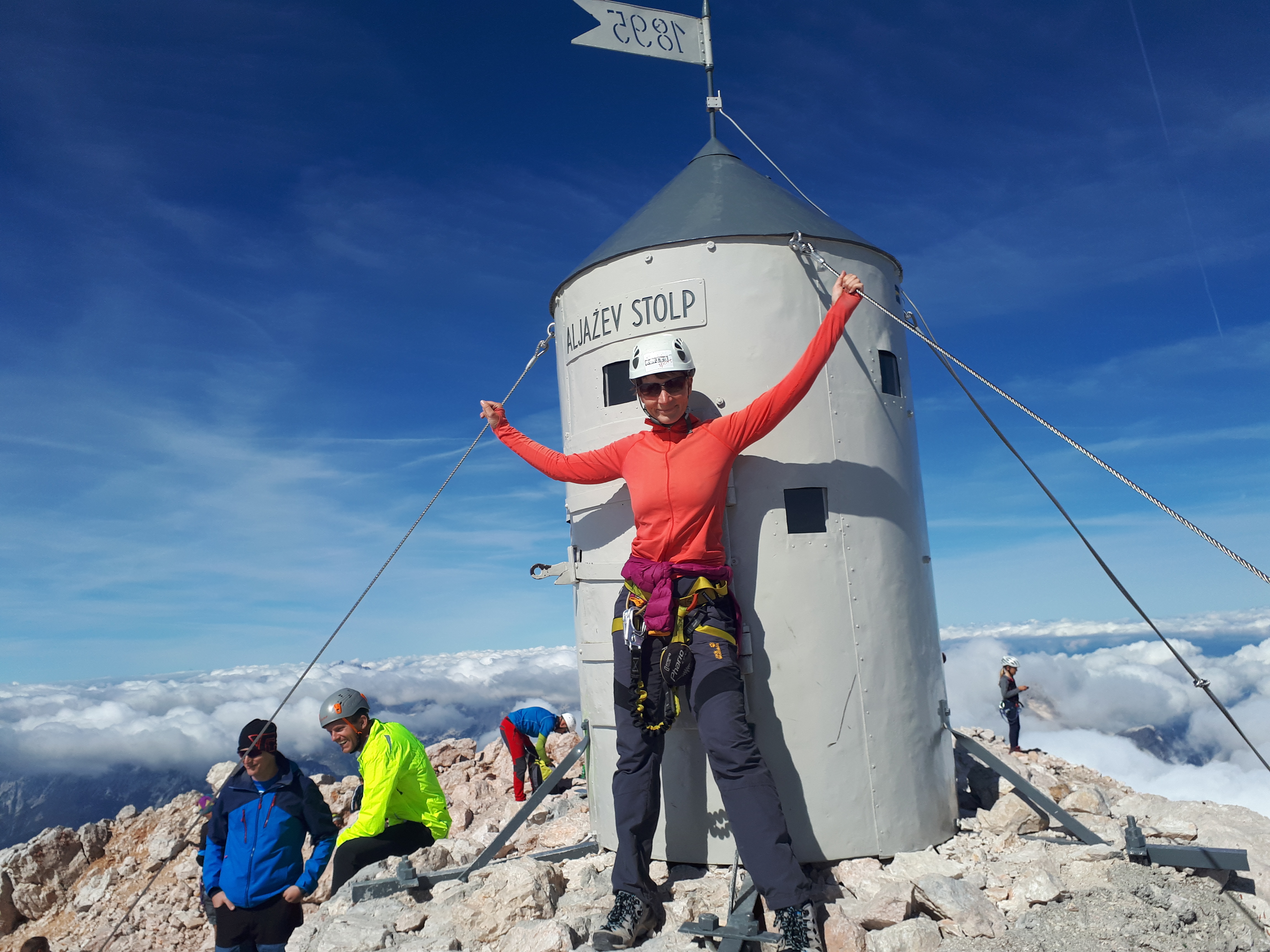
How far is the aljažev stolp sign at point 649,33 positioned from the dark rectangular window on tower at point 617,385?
2885mm

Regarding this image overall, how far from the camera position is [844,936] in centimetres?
450

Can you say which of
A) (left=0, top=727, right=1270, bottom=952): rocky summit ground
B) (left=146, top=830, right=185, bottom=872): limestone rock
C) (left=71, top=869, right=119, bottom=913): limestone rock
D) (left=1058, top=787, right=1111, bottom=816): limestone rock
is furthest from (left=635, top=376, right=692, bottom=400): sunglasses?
(left=71, top=869, right=119, bottom=913): limestone rock

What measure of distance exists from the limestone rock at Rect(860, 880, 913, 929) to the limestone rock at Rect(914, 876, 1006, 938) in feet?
0.39

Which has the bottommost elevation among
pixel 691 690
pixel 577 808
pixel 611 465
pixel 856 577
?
pixel 577 808

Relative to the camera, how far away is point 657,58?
24.5 feet

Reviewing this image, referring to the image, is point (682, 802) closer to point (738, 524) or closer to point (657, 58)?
point (738, 524)

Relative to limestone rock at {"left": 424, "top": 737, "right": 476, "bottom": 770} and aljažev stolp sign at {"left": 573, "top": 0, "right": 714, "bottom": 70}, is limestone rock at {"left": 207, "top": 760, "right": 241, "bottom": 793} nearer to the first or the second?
limestone rock at {"left": 424, "top": 737, "right": 476, "bottom": 770}

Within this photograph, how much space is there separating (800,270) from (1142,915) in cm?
462

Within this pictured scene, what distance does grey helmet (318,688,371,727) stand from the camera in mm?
6988

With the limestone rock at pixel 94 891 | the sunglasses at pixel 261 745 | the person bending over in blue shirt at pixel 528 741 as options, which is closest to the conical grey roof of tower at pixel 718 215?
the sunglasses at pixel 261 745

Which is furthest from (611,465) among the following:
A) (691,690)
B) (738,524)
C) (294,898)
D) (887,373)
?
(294,898)

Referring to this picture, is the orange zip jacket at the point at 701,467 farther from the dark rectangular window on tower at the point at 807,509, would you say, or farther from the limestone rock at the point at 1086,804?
the limestone rock at the point at 1086,804

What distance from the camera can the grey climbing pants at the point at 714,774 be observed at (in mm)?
4719

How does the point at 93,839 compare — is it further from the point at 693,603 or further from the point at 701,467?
the point at 701,467
